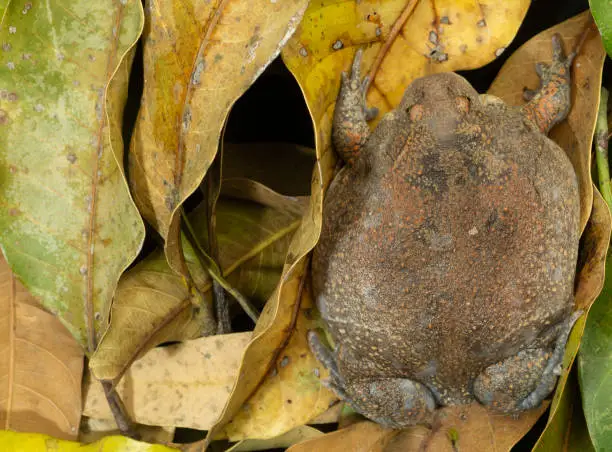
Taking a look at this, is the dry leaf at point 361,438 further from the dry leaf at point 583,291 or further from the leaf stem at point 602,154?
the leaf stem at point 602,154

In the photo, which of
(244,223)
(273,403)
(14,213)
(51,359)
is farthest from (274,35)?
(51,359)

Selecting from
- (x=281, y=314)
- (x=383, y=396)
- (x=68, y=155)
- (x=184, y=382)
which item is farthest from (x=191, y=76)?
(x=383, y=396)

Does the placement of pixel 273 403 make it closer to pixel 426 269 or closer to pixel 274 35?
pixel 426 269

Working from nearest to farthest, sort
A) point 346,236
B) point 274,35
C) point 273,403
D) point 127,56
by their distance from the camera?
1. point 274,35
2. point 127,56
3. point 346,236
4. point 273,403

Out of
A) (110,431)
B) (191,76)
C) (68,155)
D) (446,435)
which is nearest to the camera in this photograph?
(191,76)

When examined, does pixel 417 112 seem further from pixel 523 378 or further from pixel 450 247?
pixel 523 378

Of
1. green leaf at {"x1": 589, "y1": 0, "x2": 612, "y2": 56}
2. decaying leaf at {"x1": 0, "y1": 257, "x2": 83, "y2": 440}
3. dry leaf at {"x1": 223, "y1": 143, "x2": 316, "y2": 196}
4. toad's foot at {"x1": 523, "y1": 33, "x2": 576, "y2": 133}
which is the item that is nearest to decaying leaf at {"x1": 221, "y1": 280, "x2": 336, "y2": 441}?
dry leaf at {"x1": 223, "y1": 143, "x2": 316, "y2": 196}
